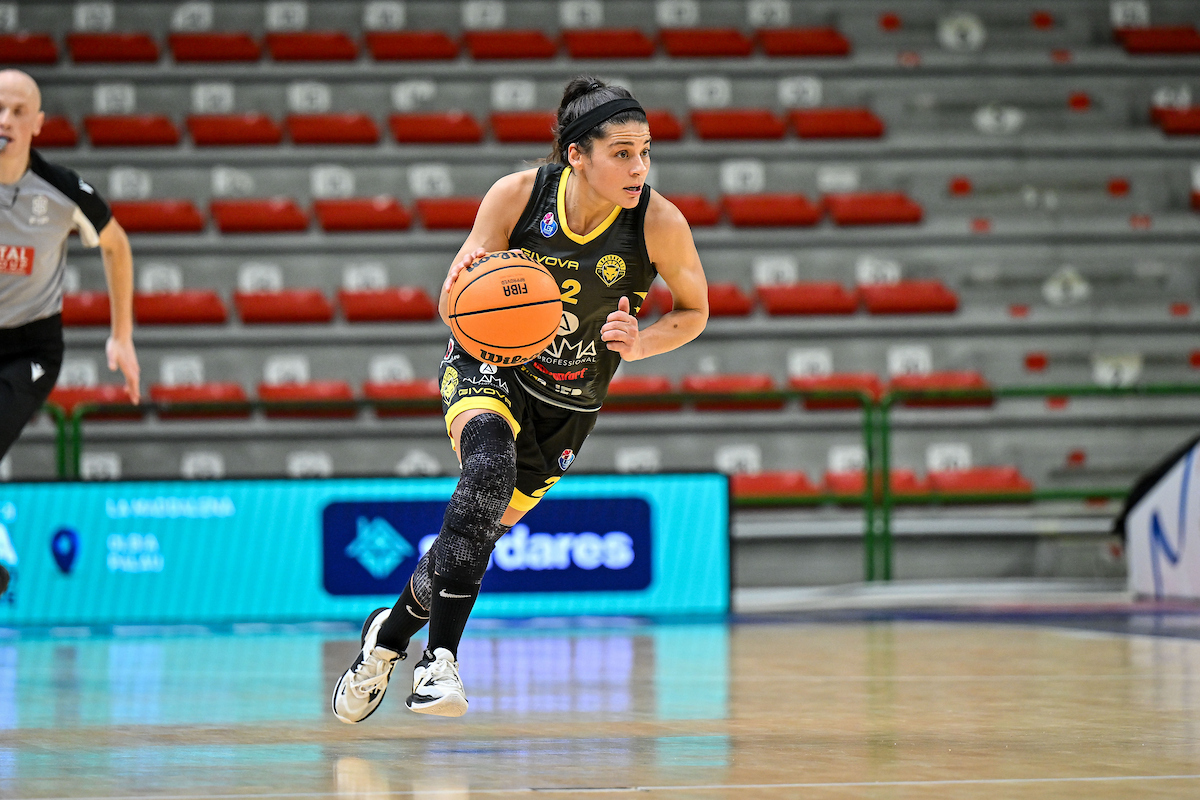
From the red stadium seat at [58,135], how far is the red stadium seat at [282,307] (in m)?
2.51

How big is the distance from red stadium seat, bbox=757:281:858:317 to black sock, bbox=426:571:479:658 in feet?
29.7

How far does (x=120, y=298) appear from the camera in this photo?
4.89 meters

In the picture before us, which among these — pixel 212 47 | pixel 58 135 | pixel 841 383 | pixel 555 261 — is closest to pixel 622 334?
pixel 555 261

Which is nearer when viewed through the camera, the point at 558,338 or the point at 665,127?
the point at 558,338

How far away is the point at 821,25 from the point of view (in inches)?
559

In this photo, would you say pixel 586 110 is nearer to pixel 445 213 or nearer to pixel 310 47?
pixel 445 213

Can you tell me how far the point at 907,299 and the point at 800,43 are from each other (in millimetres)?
3101

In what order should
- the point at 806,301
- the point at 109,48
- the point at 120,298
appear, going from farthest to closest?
the point at 109,48, the point at 806,301, the point at 120,298

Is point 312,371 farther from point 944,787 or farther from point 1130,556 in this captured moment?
point 944,787

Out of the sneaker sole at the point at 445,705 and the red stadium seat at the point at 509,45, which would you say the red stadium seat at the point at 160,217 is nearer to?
the red stadium seat at the point at 509,45

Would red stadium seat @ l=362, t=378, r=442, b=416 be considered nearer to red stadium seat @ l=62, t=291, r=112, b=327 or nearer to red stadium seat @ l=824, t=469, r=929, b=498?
red stadium seat @ l=62, t=291, r=112, b=327

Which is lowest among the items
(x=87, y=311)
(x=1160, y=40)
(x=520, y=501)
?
(x=520, y=501)

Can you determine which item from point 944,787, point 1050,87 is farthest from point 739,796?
point 1050,87

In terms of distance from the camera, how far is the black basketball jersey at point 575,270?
12.0 feet
